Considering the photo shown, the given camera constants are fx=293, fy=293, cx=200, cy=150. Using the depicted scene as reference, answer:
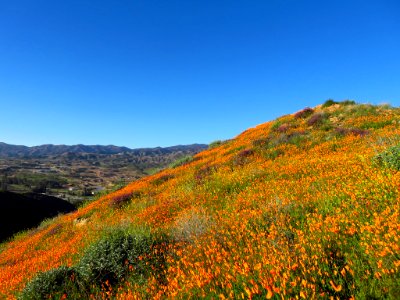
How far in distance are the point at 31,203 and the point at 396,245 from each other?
1553 inches

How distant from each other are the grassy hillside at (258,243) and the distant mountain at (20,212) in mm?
15298

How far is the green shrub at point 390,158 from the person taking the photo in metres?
7.74

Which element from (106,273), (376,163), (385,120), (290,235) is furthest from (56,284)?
(385,120)

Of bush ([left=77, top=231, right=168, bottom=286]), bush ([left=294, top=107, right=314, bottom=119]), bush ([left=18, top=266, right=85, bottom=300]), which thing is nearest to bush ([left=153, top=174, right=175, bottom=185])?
bush ([left=77, top=231, right=168, bottom=286])

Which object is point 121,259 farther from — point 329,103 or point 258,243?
point 329,103

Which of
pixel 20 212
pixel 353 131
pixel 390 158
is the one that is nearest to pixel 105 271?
pixel 390 158

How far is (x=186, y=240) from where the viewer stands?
7.09 metres

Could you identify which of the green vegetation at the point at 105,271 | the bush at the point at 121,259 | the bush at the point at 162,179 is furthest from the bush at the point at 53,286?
the bush at the point at 162,179

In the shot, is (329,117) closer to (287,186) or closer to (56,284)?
(287,186)

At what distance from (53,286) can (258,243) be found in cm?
451

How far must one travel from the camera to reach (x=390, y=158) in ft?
26.5

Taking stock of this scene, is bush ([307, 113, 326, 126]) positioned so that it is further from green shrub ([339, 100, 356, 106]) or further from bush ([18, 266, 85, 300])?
bush ([18, 266, 85, 300])

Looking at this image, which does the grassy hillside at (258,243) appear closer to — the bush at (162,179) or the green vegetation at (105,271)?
the green vegetation at (105,271)

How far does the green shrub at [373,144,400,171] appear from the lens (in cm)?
774
